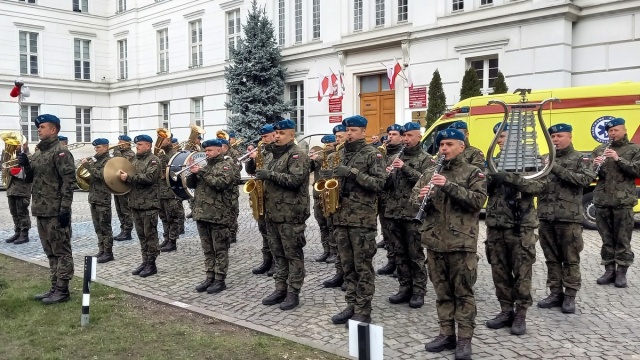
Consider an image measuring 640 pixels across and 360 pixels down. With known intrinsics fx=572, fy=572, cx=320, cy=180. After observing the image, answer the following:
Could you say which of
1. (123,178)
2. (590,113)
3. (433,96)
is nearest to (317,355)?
(123,178)

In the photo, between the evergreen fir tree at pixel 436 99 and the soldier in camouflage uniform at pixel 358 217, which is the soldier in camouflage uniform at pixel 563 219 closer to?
the soldier in camouflage uniform at pixel 358 217

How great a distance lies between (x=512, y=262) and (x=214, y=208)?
12.8 ft

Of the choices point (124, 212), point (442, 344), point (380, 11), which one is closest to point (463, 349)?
point (442, 344)

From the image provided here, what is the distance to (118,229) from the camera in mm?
13164

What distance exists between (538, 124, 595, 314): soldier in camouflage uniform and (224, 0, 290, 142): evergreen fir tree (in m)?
18.2

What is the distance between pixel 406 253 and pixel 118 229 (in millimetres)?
8296

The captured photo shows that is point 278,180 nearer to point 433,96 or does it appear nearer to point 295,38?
point 433,96

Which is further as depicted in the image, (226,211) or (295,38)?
(295,38)

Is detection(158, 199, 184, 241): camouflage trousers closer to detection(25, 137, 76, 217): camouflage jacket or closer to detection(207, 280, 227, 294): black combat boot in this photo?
detection(207, 280, 227, 294): black combat boot

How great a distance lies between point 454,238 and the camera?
17.0 feet

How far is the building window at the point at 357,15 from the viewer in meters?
22.1

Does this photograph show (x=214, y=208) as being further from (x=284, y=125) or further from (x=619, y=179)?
(x=619, y=179)

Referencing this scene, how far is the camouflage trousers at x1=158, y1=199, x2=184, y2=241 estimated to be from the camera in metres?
10.8

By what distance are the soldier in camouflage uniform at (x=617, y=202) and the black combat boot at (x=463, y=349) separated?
3.51 metres
